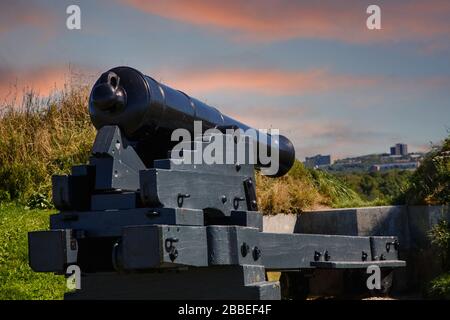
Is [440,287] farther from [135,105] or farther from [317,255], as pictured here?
[135,105]

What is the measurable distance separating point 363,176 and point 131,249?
1721 centimetres

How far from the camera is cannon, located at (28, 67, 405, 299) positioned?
15.2ft

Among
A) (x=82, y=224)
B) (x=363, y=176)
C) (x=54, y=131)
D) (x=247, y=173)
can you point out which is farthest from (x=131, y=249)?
(x=363, y=176)

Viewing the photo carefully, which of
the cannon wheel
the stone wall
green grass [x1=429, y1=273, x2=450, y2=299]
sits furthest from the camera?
the stone wall

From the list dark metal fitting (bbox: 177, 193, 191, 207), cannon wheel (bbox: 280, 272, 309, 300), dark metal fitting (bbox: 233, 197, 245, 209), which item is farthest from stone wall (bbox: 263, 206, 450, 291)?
dark metal fitting (bbox: 177, 193, 191, 207)

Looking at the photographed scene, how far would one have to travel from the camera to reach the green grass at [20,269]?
727cm

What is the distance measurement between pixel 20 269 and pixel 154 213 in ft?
11.7

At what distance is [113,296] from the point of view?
5.22 meters

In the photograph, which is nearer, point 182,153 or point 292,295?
point 182,153

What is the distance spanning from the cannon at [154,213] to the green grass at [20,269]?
206 centimetres

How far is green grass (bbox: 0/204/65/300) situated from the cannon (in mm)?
2063

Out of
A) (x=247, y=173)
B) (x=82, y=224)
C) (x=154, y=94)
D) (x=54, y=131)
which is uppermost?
(x=54, y=131)

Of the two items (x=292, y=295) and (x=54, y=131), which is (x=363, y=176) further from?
(x=292, y=295)

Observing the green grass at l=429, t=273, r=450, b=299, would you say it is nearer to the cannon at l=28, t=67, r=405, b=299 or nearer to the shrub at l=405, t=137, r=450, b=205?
the shrub at l=405, t=137, r=450, b=205
